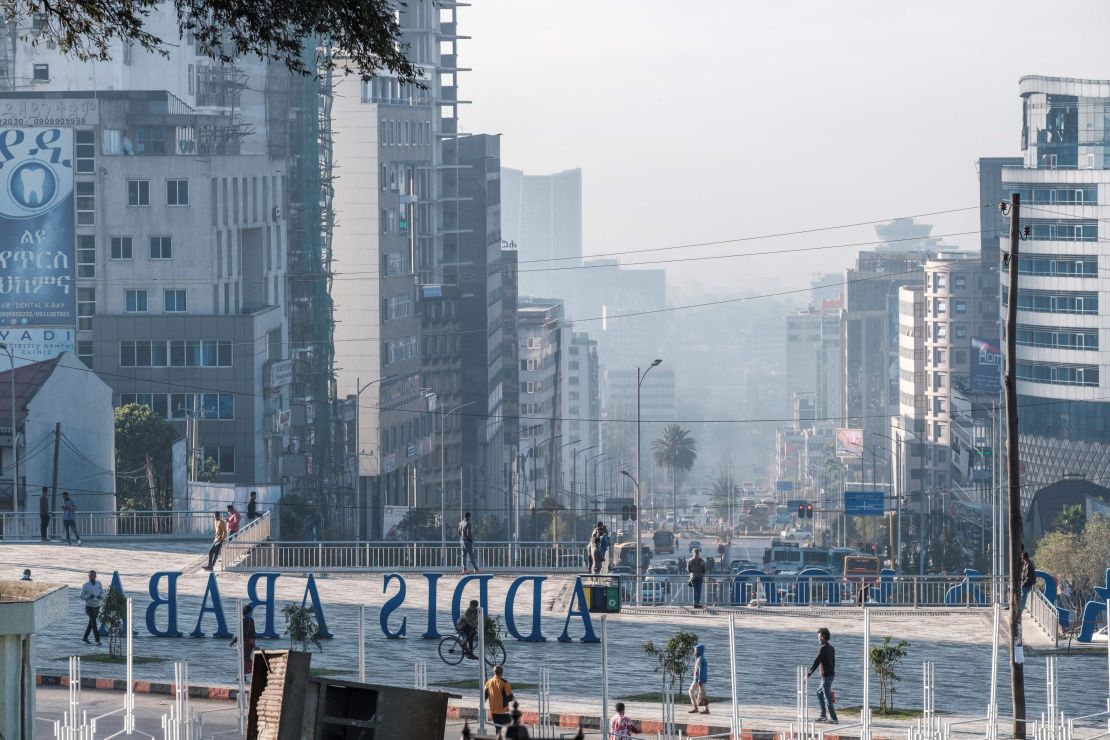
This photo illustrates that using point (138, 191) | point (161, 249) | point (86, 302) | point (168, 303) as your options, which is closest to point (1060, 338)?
point (168, 303)

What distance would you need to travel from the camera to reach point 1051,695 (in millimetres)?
23719

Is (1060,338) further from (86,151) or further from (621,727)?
(621,727)

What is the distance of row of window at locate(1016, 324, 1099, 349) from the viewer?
133125 mm

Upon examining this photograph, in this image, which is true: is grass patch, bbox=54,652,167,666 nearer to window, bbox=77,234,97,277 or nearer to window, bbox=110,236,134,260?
window, bbox=110,236,134,260

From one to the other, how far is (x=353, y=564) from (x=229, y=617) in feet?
27.8

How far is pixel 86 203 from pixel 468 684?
8654cm

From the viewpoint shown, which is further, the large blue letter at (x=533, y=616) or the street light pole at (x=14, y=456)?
the street light pole at (x=14, y=456)

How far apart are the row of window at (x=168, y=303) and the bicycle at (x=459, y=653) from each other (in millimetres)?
79023

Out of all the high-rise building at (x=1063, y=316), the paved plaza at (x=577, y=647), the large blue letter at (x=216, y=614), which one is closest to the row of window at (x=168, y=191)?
the high-rise building at (x=1063, y=316)

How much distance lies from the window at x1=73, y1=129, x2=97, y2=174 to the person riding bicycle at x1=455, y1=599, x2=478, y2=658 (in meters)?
83.4

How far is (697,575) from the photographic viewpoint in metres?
41.2

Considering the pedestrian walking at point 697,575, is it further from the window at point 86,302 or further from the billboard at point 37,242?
the window at point 86,302

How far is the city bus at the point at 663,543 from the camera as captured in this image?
538 feet

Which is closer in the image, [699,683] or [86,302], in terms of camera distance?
[699,683]
